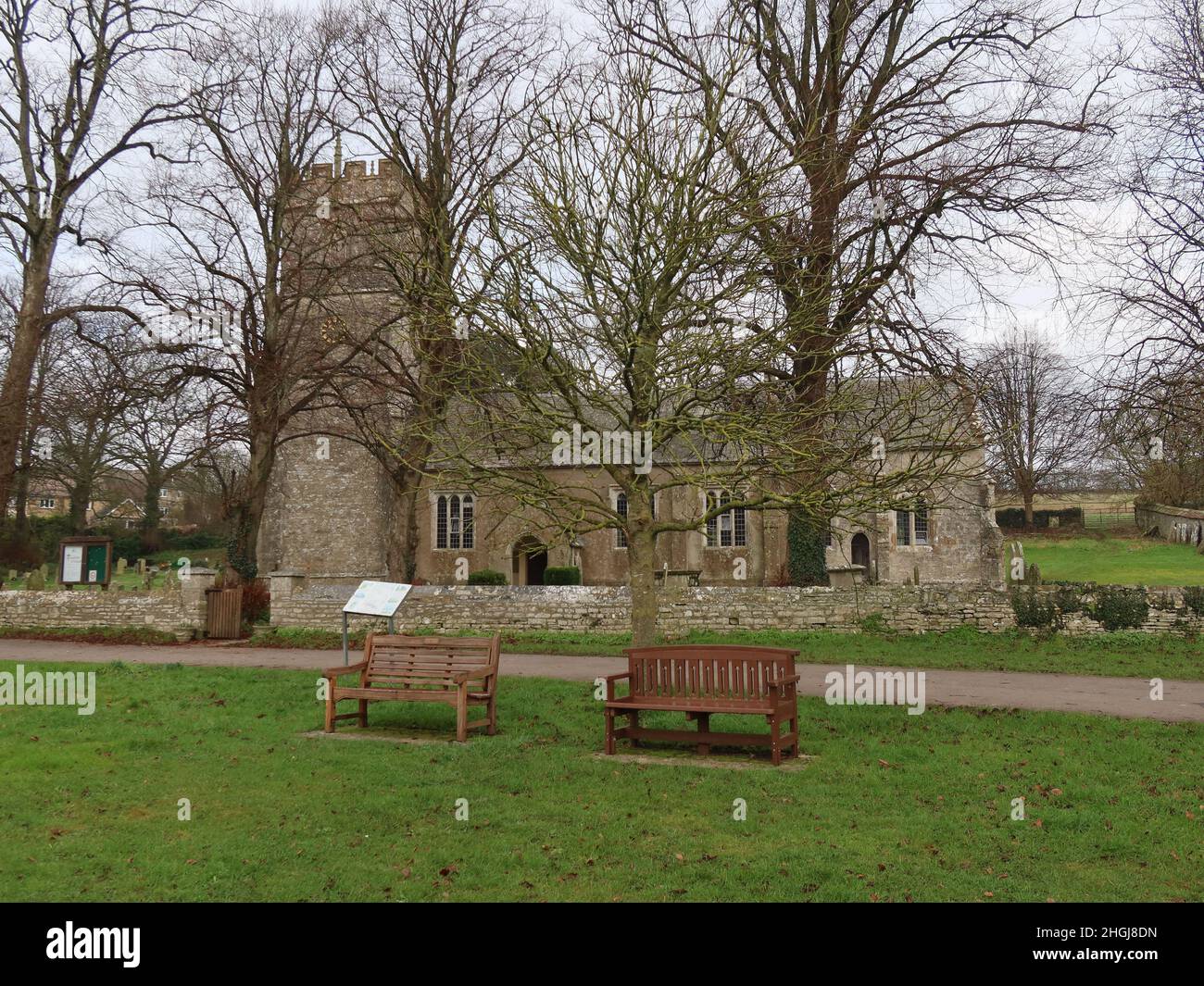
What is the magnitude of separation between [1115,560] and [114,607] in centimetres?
3852

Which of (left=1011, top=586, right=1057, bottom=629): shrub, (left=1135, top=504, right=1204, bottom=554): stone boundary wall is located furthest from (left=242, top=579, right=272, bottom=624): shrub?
(left=1135, top=504, right=1204, bottom=554): stone boundary wall

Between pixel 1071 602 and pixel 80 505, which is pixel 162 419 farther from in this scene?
pixel 1071 602

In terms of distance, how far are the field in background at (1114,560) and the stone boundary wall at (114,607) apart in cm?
2578

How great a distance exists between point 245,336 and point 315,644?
847 centimetres

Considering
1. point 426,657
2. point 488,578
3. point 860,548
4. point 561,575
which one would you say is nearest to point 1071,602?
point 426,657

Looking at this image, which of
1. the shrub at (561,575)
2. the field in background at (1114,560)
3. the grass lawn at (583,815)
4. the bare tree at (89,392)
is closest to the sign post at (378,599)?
the grass lawn at (583,815)

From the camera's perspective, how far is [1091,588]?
1928 centimetres

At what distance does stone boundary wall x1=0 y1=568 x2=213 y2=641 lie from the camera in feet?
70.5

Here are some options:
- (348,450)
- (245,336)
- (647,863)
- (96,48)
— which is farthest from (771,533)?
(647,863)

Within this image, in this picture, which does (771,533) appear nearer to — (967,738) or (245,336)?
(245,336)

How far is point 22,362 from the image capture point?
23.0 metres

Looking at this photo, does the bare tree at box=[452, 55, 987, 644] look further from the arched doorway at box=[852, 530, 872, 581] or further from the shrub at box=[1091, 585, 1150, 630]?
the arched doorway at box=[852, 530, 872, 581]

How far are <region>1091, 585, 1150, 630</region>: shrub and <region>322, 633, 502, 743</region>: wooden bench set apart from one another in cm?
1370
